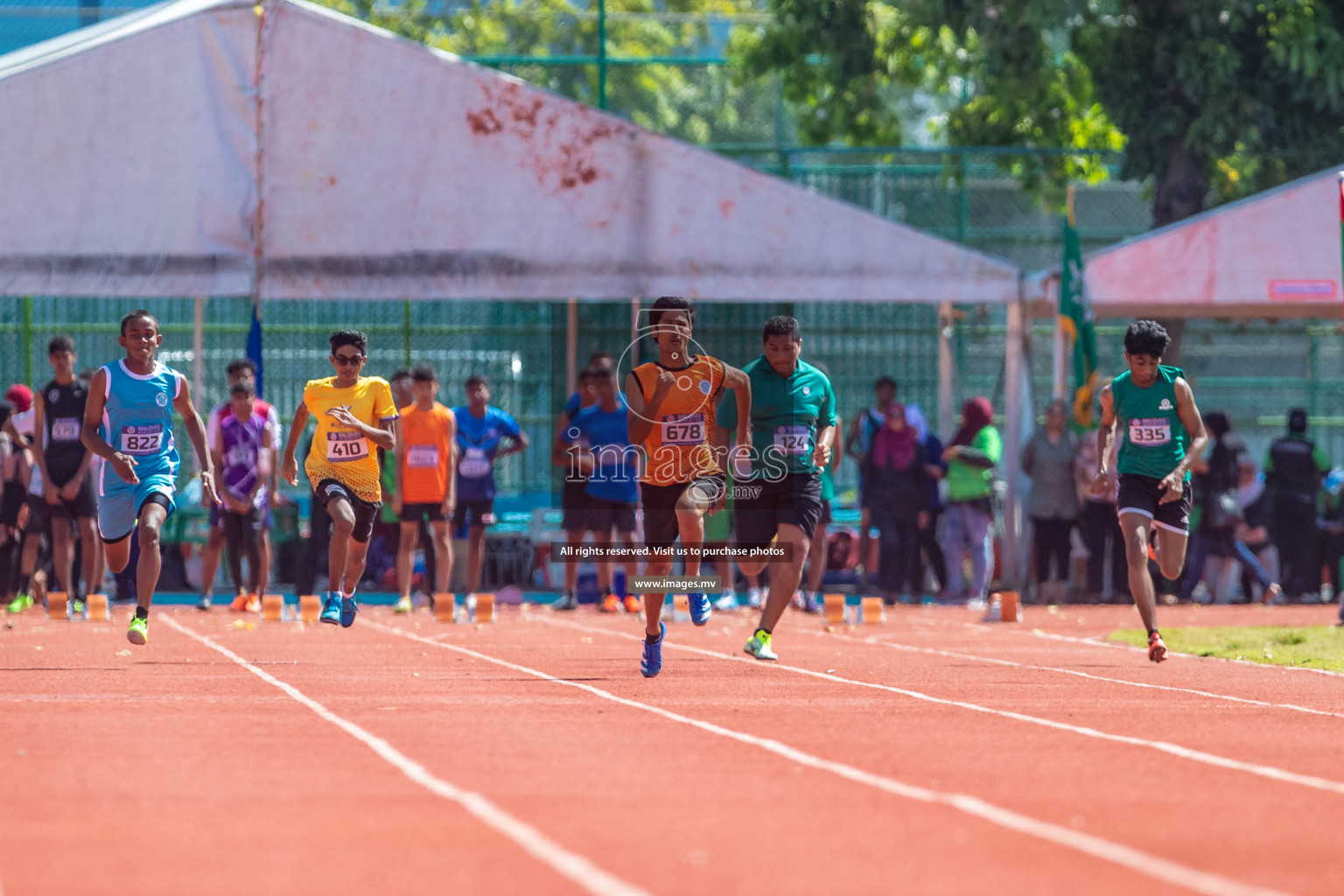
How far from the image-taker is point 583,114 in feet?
62.7

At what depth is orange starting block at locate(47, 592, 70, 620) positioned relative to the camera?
1747 centimetres

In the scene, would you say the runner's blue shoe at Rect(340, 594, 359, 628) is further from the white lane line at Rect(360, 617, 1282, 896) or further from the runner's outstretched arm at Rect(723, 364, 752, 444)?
the white lane line at Rect(360, 617, 1282, 896)

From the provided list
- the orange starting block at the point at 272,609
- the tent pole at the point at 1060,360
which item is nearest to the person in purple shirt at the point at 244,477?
the orange starting block at the point at 272,609

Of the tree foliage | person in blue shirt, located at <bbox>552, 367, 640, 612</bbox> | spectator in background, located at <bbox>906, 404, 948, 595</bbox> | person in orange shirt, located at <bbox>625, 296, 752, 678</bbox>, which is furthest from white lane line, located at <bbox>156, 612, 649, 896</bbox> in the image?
the tree foliage

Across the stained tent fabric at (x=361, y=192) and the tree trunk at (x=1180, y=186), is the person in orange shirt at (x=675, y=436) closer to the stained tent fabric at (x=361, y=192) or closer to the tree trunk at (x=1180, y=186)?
the stained tent fabric at (x=361, y=192)

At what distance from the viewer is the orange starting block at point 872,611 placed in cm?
1748

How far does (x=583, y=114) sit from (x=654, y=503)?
808cm

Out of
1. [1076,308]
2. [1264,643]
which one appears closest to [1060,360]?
[1076,308]

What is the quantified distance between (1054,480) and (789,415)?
356 inches

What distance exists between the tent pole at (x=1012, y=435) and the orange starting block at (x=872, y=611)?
3.16 m

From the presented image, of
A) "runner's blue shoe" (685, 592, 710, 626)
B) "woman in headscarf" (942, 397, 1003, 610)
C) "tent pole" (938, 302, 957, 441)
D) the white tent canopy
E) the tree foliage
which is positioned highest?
the tree foliage

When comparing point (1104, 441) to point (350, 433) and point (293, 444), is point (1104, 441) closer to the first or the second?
point (350, 433)

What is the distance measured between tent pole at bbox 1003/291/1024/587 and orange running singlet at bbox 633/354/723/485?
8914mm

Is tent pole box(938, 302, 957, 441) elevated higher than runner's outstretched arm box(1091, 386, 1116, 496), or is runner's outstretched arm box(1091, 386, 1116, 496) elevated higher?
tent pole box(938, 302, 957, 441)
